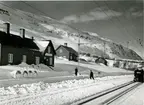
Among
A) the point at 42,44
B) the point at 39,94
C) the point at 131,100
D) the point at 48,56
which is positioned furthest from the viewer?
the point at 48,56

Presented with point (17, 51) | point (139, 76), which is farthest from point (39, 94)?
point (17, 51)

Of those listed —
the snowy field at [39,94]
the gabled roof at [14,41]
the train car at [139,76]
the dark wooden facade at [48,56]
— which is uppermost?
the gabled roof at [14,41]

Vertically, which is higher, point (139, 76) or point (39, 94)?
point (39, 94)

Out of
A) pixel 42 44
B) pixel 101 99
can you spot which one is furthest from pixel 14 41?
pixel 101 99

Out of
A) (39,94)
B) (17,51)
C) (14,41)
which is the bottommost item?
(39,94)

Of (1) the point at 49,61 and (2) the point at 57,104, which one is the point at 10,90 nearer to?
(2) the point at 57,104

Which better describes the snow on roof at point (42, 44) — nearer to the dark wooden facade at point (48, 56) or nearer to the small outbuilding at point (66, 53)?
the dark wooden facade at point (48, 56)

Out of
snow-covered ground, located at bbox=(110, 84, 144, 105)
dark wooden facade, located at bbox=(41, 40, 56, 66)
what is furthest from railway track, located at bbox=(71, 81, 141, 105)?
dark wooden facade, located at bbox=(41, 40, 56, 66)

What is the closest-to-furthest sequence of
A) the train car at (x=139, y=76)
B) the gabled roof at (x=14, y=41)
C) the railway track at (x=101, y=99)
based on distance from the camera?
the railway track at (x=101, y=99) < the train car at (x=139, y=76) < the gabled roof at (x=14, y=41)

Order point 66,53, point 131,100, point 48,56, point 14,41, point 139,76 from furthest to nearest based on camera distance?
point 66,53 < point 48,56 < point 14,41 < point 139,76 < point 131,100

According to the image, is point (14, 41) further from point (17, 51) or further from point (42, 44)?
point (42, 44)

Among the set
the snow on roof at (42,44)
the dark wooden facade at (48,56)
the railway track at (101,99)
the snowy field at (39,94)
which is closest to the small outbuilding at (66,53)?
the dark wooden facade at (48,56)

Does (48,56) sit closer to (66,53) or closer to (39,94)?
(66,53)

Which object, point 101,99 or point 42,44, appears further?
point 42,44
